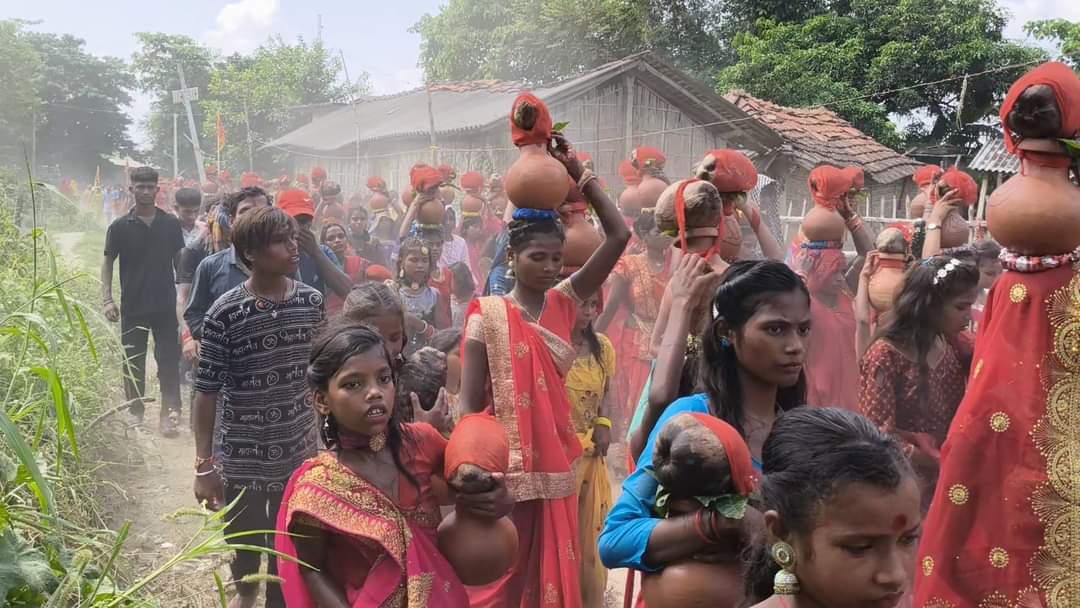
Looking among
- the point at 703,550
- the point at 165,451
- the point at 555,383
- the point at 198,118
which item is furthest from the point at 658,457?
the point at 198,118

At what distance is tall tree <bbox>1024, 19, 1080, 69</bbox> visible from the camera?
20844mm

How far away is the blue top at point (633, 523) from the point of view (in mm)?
2316

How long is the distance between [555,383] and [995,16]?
2252 cm

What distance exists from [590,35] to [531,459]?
2671 centimetres

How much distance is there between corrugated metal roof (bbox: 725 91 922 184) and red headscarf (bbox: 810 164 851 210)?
12.1 m

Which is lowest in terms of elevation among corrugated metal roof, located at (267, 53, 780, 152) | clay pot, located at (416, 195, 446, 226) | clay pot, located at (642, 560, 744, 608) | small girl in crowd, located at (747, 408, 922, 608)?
clay pot, located at (642, 560, 744, 608)

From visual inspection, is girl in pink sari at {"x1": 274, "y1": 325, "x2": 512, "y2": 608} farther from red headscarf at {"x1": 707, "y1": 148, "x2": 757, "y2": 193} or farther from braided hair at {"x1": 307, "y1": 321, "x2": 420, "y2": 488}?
red headscarf at {"x1": 707, "y1": 148, "x2": 757, "y2": 193}

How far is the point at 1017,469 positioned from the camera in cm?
293

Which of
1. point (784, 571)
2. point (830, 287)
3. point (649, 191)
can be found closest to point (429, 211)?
point (649, 191)

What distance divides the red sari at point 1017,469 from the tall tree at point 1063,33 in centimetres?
2058

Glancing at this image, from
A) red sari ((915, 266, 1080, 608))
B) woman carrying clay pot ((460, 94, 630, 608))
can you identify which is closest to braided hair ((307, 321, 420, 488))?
woman carrying clay pot ((460, 94, 630, 608))

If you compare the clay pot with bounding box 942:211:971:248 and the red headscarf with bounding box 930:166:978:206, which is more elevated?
the red headscarf with bounding box 930:166:978:206

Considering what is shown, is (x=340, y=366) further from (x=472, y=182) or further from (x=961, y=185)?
(x=472, y=182)

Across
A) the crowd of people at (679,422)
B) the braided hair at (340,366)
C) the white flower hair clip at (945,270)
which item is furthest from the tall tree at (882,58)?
the braided hair at (340,366)
